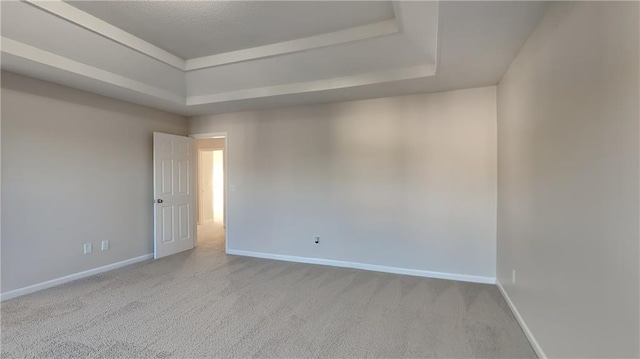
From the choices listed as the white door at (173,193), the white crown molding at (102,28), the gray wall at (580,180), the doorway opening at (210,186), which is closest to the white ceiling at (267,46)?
the white crown molding at (102,28)

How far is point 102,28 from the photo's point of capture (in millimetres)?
2812

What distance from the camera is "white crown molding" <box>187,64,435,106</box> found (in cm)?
322

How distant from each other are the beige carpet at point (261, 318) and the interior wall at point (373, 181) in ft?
1.50

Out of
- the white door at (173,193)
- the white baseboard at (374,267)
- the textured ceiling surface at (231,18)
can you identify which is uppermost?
the textured ceiling surface at (231,18)

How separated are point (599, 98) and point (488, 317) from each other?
209 centimetres

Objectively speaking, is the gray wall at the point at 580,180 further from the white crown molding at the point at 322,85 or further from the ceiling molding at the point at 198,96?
the ceiling molding at the point at 198,96

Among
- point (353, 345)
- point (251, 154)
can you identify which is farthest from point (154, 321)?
point (251, 154)

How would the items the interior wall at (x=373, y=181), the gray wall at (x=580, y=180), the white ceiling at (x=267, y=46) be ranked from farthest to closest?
the interior wall at (x=373, y=181) → the white ceiling at (x=267, y=46) → the gray wall at (x=580, y=180)

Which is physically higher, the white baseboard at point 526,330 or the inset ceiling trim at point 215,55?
the inset ceiling trim at point 215,55

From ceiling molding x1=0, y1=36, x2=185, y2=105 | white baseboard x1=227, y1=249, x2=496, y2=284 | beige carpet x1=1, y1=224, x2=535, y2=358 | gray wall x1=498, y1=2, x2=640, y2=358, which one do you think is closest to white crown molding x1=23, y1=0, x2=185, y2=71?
ceiling molding x1=0, y1=36, x2=185, y2=105

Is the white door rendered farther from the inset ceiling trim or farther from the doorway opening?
the doorway opening

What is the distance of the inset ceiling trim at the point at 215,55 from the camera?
2576 mm

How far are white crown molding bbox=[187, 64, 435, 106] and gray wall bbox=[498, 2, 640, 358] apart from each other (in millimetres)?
989

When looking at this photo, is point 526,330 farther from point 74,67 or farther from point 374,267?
point 74,67
